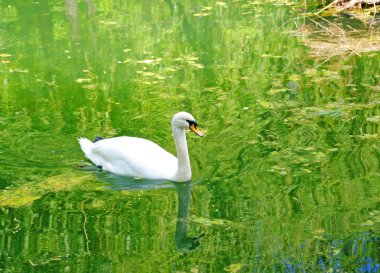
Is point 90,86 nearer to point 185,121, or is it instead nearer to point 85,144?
point 85,144

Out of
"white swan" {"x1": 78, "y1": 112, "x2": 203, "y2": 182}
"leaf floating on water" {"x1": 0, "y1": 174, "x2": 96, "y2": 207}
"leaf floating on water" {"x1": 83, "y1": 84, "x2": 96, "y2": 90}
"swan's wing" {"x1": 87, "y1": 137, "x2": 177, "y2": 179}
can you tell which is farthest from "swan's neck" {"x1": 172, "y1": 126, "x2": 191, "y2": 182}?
"leaf floating on water" {"x1": 83, "y1": 84, "x2": 96, "y2": 90}

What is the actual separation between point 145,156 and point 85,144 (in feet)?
2.60

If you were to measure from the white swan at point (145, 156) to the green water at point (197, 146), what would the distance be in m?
0.11

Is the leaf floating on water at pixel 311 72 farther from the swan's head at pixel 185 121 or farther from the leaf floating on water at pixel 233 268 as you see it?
the leaf floating on water at pixel 233 268

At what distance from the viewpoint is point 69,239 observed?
598 centimetres

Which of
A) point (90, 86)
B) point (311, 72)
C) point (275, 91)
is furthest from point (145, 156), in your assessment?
point (311, 72)

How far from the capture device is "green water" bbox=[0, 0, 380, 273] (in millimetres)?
5738

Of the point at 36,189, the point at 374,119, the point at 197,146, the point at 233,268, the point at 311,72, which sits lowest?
the point at 233,268

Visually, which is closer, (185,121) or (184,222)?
(184,222)

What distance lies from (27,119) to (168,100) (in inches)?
61.7

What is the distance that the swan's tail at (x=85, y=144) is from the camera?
7.51m

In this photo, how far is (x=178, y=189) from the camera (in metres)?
6.85

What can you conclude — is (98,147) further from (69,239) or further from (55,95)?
(55,95)

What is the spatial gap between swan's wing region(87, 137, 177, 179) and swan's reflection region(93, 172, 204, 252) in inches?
2.8
